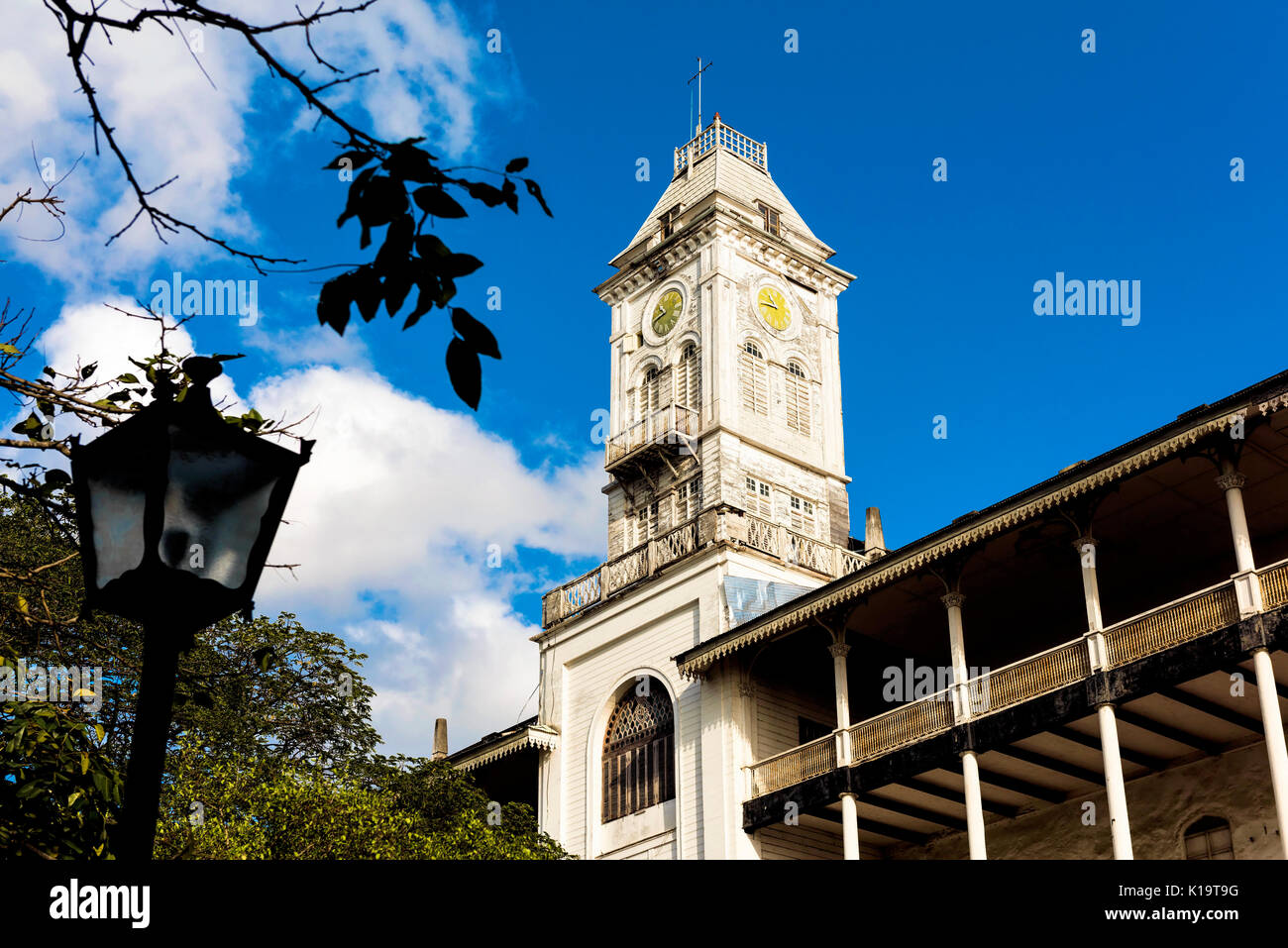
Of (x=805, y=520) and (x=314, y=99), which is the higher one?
(x=805, y=520)

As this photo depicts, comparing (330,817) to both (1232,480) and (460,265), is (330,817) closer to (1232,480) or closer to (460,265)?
(1232,480)

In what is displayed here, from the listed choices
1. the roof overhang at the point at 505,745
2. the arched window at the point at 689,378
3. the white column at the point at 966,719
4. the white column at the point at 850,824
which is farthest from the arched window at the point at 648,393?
the white column at the point at 850,824

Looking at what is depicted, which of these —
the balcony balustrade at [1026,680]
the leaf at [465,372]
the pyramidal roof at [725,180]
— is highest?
the pyramidal roof at [725,180]

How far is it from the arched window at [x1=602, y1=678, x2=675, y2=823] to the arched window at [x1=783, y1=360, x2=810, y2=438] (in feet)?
28.0

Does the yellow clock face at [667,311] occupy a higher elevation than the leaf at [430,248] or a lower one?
higher

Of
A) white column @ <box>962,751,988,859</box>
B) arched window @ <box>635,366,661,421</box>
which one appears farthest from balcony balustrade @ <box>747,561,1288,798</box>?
arched window @ <box>635,366,661,421</box>

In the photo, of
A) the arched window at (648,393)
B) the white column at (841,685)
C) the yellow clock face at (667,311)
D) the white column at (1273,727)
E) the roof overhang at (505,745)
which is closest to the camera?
the white column at (1273,727)

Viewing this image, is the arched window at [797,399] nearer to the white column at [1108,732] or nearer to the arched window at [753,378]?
the arched window at [753,378]

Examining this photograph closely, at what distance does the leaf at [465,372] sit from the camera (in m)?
4.16

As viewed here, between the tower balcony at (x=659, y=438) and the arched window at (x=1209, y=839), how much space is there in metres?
14.6

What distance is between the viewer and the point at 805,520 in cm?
3322
